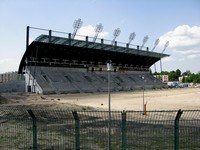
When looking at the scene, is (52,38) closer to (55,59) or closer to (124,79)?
(55,59)

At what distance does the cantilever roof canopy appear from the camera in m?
83.2

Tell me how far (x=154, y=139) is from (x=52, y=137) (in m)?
3.99

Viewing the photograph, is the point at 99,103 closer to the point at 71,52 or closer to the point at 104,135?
the point at 104,135

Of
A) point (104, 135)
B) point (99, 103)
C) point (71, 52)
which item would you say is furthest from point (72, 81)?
point (104, 135)

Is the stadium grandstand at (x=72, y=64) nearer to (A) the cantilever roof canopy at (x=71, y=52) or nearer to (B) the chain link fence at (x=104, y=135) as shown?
(A) the cantilever roof canopy at (x=71, y=52)

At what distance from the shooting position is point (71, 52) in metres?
92.8

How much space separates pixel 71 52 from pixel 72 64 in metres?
5.46

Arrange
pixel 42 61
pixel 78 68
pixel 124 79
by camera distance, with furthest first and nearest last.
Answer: pixel 124 79 < pixel 78 68 < pixel 42 61

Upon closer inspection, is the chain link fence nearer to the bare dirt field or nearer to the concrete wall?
the bare dirt field

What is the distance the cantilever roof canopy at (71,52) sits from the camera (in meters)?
83.2

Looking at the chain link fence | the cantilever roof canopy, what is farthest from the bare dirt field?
the cantilever roof canopy

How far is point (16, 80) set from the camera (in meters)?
83.4

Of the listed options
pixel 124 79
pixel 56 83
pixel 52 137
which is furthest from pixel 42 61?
pixel 52 137

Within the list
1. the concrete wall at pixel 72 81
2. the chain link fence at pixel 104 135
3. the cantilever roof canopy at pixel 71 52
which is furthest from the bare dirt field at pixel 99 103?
the cantilever roof canopy at pixel 71 52
